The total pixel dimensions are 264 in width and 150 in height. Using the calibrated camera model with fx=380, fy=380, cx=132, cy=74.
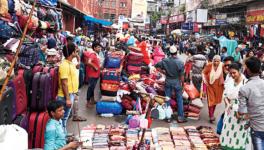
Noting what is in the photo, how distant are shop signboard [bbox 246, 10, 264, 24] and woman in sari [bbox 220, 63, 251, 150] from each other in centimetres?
1709

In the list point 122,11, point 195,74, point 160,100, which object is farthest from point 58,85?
point 122,11

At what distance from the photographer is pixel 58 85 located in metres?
6.32

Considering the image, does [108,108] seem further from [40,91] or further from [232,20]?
[232,20]

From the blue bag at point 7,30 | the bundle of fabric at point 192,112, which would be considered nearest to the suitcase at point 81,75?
the bundle of fabric at point 192,112

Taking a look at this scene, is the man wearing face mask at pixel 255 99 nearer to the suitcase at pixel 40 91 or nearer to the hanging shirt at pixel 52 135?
the hanging shirt at pixel 52 135

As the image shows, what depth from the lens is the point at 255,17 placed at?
23.2 meters

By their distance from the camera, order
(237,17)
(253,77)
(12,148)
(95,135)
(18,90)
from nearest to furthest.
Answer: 1. (12,148)
2. (253,77)
3. (18,90)
4. (95,135)
5. (237,17)

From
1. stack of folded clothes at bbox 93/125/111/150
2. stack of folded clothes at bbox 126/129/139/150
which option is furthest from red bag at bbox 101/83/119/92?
stack of folded clothes at bbox 126/129/139/150

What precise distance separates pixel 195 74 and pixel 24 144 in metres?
7.65

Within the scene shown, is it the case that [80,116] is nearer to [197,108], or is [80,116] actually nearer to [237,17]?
[197,108]

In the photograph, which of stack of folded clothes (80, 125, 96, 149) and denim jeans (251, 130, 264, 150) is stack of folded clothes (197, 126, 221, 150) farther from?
stack of folded clothes (80, 125, 96, 149)

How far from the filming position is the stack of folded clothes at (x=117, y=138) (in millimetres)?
6395

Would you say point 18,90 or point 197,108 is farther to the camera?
point 197,108

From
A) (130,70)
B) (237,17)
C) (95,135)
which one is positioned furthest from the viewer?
(237,17)
